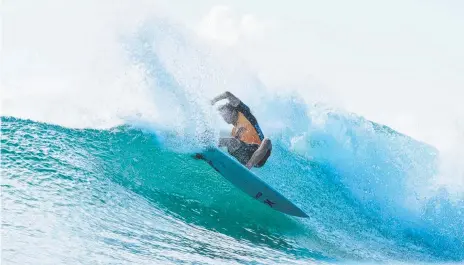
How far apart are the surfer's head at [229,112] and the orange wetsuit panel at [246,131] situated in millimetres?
85

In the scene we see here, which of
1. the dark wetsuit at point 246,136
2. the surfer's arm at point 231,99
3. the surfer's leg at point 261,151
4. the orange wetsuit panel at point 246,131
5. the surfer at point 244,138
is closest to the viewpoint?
the surfer's leg at point 261,151

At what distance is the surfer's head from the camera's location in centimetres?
722

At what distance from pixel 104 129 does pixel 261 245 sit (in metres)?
3.62

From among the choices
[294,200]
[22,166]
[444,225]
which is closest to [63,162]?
[22,166]

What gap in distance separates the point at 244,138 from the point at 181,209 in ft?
5.47

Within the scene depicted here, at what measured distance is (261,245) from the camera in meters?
5.67

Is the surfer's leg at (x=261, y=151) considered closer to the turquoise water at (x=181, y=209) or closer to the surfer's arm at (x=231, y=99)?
the turquoise water at (x=181, y=209)

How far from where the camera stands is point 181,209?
6.14 meters

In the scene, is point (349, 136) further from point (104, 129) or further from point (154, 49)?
point (104, 129)

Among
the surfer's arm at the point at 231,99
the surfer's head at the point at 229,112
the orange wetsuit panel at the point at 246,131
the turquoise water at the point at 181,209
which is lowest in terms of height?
the turquoise water at the point at 181,209

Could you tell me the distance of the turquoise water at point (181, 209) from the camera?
4172 millimetres

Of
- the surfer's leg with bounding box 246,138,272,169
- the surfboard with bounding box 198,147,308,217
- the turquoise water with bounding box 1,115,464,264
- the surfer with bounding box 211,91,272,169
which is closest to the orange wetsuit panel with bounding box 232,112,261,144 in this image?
the surfer with bounding box 211,91,272,169

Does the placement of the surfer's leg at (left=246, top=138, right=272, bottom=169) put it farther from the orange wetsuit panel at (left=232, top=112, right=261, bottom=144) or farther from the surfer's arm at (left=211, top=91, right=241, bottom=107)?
the surfer's arm at (left=211, top=91, right=241, bottom=107)

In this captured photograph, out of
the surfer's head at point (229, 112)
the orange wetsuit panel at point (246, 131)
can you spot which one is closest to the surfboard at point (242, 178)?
the orange wetsuit panel at point (246, 131)
